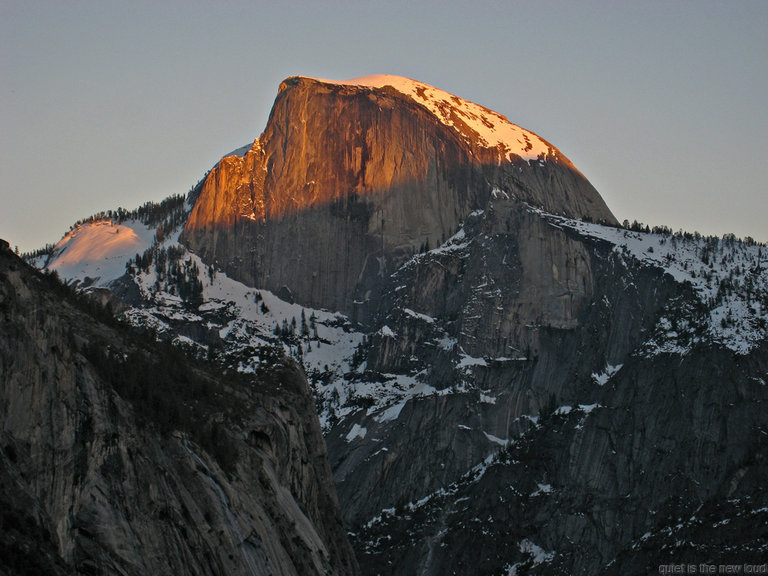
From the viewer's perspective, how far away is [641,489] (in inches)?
7810

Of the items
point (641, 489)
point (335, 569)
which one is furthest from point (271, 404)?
point (641, 489)

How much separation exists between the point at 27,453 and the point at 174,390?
32.3 m

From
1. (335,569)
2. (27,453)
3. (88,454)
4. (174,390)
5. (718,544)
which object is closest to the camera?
(27,453)

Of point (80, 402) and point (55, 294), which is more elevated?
point (55, 294)

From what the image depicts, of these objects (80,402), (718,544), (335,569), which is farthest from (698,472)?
(80,402)

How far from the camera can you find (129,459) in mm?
80375

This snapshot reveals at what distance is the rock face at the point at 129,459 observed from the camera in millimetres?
70938

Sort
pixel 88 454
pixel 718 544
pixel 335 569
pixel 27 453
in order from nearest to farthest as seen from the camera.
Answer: pixel 27 453
pixel 88 454
pixel 335 569
pixel 718 544

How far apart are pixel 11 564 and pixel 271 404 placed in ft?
211

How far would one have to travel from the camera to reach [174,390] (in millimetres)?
103500

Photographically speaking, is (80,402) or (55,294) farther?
(55,294)

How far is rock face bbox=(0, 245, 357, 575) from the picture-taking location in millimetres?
70938

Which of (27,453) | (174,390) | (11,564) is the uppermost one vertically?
(174,390)

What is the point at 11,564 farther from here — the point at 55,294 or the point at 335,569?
the point at 335,569
